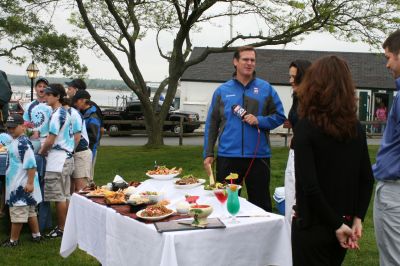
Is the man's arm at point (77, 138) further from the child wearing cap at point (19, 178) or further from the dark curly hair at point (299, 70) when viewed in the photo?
the dark curly hair at point (299, 70)

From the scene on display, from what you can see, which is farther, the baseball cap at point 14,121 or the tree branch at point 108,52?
the tree branch at point 108,52

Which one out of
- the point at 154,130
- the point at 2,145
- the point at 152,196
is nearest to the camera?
the point at 152,196

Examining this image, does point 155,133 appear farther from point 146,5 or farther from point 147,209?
point 147,209

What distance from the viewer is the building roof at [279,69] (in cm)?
3203

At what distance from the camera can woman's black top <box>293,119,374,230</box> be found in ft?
8.82

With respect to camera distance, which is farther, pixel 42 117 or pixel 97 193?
pixel 42 117

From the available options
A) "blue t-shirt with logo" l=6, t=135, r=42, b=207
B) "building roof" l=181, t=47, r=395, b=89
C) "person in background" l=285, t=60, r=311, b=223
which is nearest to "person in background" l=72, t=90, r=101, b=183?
"blue t-shirt with logo" l=6, t=135, r=42, b=207

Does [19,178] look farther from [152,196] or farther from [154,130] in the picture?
[154,130]

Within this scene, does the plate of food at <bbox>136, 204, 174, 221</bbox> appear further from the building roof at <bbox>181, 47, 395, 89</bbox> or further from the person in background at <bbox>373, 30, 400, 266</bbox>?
the building roof at <bbox>181, 47, 395, 89</bbox>

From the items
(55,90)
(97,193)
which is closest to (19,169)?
(55,90)

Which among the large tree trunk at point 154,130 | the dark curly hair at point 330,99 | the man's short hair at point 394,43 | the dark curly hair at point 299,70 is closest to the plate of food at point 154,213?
the dark curly hair at point 330,99

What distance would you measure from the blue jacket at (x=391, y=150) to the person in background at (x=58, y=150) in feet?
12.6

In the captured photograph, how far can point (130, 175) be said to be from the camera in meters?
10.9

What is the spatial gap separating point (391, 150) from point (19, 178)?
4075 mm
